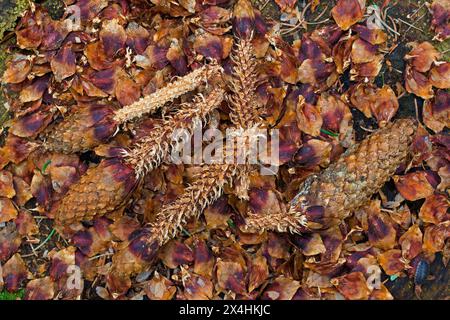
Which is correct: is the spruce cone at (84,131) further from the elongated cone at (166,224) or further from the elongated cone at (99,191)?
the elongated cone at (166,224)

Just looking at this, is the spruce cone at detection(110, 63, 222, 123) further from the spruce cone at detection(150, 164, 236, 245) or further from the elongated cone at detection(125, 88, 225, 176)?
the spruce cone at detection(150, 164, 236, 245)

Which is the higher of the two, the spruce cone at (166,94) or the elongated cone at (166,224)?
the spruce cone at (166,94)

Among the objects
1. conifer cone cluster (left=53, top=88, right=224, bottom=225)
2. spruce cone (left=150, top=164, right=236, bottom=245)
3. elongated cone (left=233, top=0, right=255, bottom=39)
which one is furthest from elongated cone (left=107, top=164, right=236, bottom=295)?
elongated cone (left=233, top=0, right=255, bottom=39)

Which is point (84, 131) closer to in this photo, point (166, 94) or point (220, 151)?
point (166, 94)

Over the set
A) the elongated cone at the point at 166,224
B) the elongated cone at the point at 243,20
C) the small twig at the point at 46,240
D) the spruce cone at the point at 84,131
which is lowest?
the small twig at the point at 46,240

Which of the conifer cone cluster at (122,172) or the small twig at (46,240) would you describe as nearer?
the conifer cone cluster at (122,172)

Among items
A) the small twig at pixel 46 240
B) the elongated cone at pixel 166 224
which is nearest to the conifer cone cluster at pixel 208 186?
the elongated cone at pixel 166 224

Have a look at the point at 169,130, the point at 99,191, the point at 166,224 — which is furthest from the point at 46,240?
the point at 169,130
